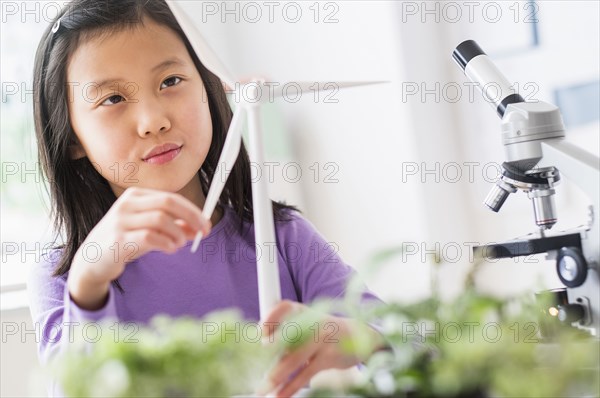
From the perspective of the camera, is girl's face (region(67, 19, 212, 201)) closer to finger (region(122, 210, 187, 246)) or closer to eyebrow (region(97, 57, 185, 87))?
eyebrow (region(97, 57, 185, 87))

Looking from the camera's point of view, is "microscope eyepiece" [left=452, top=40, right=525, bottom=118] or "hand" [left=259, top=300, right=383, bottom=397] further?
"microscope eyepiece" [left=452, top=40, right=525, bottom=118]

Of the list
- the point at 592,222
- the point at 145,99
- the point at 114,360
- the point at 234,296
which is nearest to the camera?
the point at 114,360

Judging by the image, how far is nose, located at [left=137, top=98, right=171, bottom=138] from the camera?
124 centimetres

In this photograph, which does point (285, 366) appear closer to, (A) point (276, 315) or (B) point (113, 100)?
(A) point (276, 315)

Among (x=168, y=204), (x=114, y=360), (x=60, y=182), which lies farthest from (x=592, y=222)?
(x=60, y=182)

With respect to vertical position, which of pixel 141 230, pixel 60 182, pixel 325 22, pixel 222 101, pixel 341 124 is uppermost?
pixel 325 22

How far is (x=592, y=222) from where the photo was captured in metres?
0.89

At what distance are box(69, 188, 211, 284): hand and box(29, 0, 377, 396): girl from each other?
23 centimetres

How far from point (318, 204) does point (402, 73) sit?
24.6 inches

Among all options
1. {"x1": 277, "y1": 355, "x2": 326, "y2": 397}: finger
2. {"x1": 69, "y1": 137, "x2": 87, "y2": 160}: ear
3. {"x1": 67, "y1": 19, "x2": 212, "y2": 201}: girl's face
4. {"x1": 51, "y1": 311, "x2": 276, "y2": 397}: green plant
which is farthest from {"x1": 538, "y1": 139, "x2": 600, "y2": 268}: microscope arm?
{"x1": 69, "y1": 137, "x2": 87, "y2": 160}: ear

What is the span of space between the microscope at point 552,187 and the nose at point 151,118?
0.50m

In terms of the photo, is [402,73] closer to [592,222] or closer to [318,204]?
[318,204]

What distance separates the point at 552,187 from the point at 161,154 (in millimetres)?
575

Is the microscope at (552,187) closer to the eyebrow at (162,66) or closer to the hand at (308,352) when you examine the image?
the hand at (308,352)
